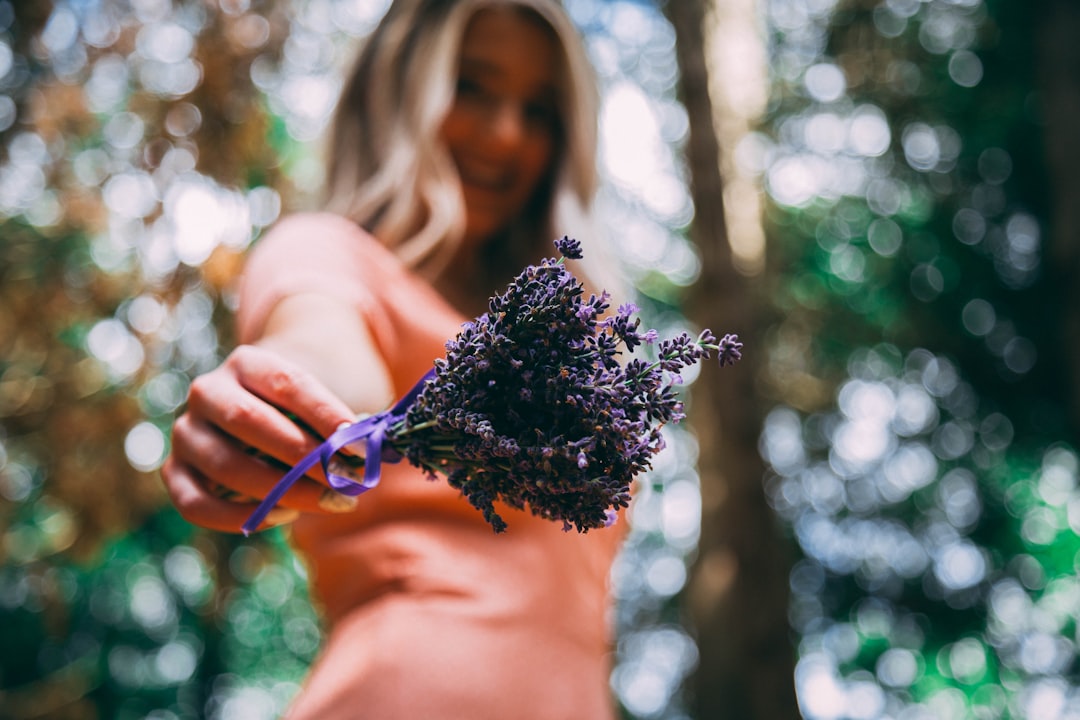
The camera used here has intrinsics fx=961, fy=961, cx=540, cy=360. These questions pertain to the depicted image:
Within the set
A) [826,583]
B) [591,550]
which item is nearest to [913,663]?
[826,583]

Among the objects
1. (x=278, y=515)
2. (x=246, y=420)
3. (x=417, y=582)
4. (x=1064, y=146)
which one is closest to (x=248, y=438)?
(x=246, y=420)

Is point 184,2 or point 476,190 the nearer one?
point 476,190

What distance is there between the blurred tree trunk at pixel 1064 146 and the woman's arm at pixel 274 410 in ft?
16.4

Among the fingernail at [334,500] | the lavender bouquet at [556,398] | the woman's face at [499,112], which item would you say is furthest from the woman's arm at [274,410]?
the woman's face at [499,112]

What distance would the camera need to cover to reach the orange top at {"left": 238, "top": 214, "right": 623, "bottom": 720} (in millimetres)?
1496

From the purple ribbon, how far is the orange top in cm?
25

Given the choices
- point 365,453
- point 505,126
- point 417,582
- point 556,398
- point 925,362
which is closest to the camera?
point 556,398

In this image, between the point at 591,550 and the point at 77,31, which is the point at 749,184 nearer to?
the point at 77,31

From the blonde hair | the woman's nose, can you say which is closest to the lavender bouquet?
the blonde hair

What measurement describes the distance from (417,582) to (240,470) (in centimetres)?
39

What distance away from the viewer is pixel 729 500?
4.41 m

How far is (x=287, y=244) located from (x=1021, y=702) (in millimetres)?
7011

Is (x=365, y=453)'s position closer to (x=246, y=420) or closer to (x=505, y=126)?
(x=246, y=420)

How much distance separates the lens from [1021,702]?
688cm
